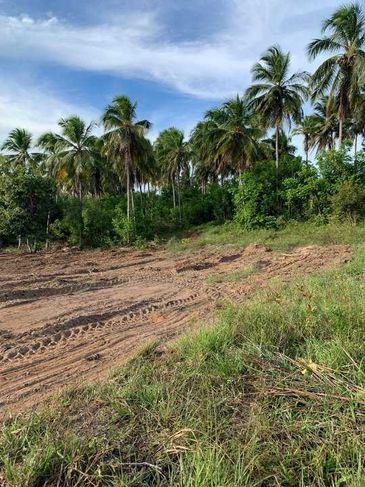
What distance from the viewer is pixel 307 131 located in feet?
136

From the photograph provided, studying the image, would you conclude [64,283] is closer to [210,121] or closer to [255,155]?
[255,155]

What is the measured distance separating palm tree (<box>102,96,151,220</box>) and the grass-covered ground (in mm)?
24298

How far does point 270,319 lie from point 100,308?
4788 mm

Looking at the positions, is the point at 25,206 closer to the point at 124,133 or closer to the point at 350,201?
the point at 124,133

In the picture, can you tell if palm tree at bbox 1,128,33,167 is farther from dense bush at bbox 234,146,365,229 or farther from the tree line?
dense bush at bbox 234,146,365,229

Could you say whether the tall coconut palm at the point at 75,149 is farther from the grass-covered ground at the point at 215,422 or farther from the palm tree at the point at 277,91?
the grass-covered ground at the point at 215,422

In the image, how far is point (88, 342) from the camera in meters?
6.46

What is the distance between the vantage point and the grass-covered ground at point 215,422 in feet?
8.54

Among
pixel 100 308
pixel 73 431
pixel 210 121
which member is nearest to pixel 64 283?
pixel 100 308

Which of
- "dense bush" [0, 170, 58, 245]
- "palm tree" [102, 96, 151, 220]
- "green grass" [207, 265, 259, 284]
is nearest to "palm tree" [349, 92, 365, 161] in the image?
"palm tree" [102, 96, 151, 220]

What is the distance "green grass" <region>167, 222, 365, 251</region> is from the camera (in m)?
19.7

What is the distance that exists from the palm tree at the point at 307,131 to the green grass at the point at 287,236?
14.6 metres

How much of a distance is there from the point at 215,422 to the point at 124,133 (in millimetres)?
26026

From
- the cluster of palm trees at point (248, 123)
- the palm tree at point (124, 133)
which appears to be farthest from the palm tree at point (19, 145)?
the palm tree at point (124, 133)
